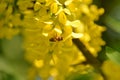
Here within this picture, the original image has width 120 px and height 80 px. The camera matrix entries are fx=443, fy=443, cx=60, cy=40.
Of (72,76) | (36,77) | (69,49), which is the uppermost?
(69,49)

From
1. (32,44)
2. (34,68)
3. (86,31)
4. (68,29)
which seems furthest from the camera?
(34,68)

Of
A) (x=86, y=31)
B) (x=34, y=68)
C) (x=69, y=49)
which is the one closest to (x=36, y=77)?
(x=34, y=68)

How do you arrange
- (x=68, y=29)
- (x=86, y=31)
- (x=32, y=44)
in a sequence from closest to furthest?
(x=68, y=29) → (x=32, y=44) → (x=86, y=31)

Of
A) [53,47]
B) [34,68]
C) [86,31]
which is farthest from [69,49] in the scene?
[34,68]

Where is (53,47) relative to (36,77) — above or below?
above

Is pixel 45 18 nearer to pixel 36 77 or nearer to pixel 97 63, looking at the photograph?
pixel 97 63

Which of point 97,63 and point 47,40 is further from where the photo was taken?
point 97,63
